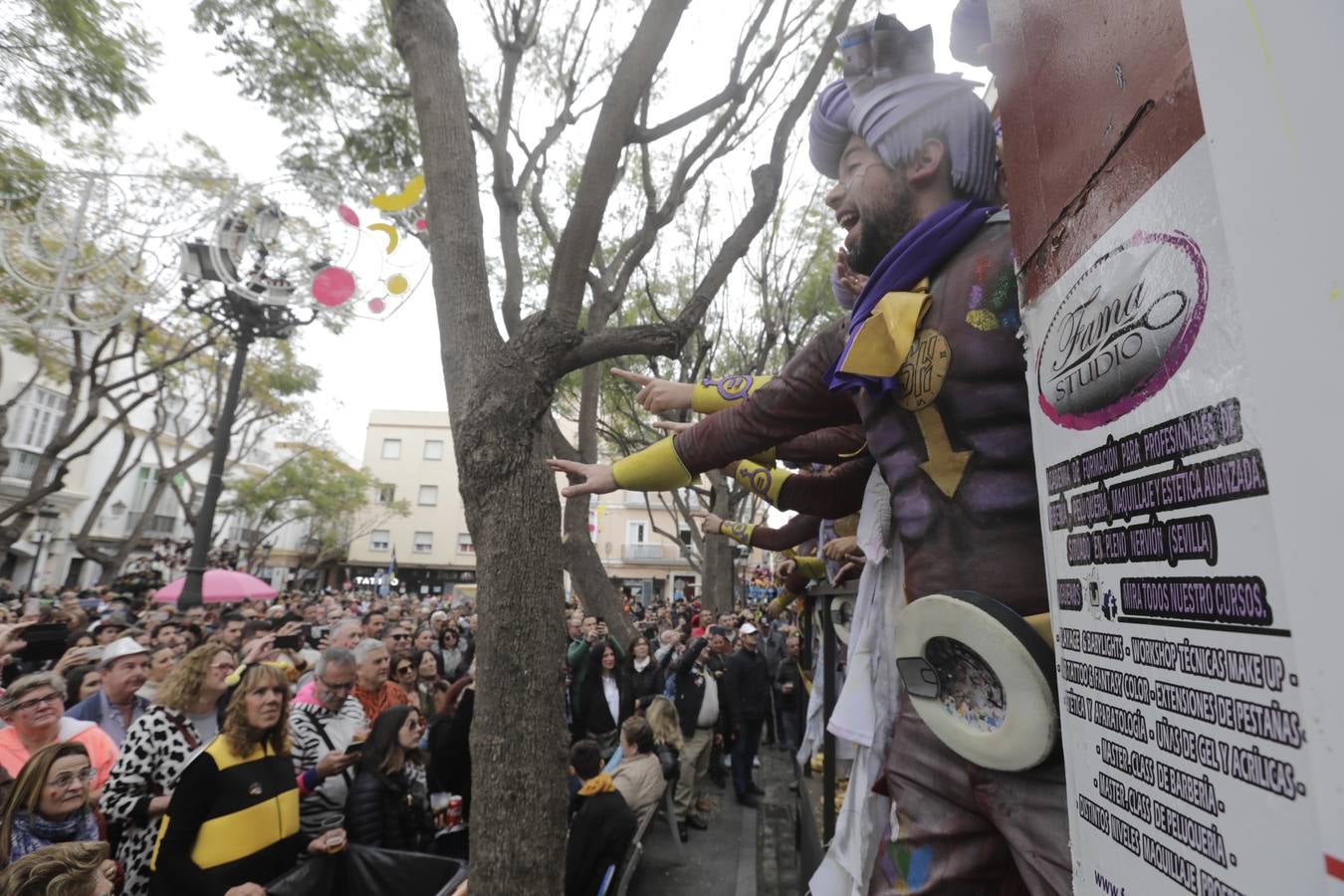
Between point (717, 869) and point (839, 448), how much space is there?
19.0 ft

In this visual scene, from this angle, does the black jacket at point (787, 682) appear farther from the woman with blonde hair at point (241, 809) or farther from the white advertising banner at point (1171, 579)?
the white advertising banner at point (1171, 579)

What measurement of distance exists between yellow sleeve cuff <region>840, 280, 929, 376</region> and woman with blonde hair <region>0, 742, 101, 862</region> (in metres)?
3.44

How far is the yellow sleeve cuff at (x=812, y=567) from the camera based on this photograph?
15.7 ft

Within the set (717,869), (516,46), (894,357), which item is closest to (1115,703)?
(894,357)

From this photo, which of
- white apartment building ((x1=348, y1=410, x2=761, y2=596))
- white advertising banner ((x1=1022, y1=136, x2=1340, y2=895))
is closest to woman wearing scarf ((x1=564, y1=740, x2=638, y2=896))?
white advertising banner ((x1=1022, y1=136, x2=1340, y2=895))

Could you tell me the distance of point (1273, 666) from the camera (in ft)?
2.14

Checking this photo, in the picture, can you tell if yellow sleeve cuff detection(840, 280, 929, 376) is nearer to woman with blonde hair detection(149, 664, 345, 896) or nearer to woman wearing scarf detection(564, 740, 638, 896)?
woman with blonde hair detection(149, 664, 345, 896)

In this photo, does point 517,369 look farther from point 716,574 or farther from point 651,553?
point 651,553

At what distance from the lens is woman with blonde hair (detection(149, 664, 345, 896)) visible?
3045mm

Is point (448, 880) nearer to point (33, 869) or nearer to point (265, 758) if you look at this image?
point (265, 758)

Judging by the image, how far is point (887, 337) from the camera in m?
1.62

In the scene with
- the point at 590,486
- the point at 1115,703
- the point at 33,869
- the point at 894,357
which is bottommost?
the point at 33,869

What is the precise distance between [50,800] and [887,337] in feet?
11.8

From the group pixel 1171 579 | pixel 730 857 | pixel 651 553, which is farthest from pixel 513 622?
pixel 651 553
